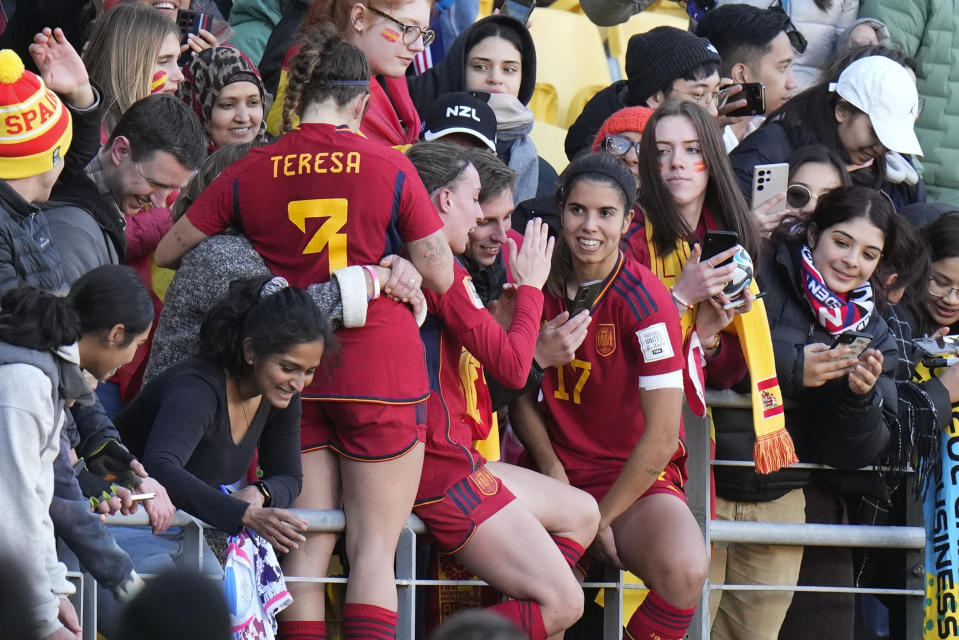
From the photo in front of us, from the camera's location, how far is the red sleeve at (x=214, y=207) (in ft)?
16.5

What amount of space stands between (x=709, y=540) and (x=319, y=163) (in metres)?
2.04

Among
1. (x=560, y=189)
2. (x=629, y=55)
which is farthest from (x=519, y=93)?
(x=560, y=189)

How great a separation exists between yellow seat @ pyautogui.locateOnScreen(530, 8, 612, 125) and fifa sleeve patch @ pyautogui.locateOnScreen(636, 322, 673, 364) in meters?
3.96

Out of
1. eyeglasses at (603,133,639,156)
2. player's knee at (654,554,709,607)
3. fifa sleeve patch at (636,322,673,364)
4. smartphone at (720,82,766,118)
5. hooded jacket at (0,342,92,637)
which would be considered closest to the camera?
hooded jacket at (0,342,92,637)

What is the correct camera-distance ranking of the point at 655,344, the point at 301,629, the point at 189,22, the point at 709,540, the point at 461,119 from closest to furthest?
the point at 301,629 < the point at 655,344 < the point at 709,540 < the point at 461,119 < the point at 189,22

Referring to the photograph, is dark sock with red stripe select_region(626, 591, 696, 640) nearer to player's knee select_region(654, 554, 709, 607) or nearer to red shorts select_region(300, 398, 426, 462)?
player's knee select_region(654, 554, 709, 607)

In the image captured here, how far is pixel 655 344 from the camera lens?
5492mm

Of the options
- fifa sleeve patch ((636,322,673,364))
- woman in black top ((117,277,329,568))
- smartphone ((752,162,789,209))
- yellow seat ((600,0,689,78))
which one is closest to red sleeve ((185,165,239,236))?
woman in black top ((117,277,329,568))

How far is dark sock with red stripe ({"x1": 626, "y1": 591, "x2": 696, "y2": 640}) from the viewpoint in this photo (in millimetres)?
5359

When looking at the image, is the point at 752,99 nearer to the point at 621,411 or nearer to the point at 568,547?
the point at 621,411

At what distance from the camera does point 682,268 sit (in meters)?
6.02

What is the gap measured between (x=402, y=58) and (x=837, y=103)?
2257 millimetres

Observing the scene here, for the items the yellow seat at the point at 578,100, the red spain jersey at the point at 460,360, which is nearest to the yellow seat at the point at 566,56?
the yellow seat at the point at 578,100

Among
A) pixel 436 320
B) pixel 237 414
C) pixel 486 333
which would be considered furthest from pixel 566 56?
pixel 237 414
